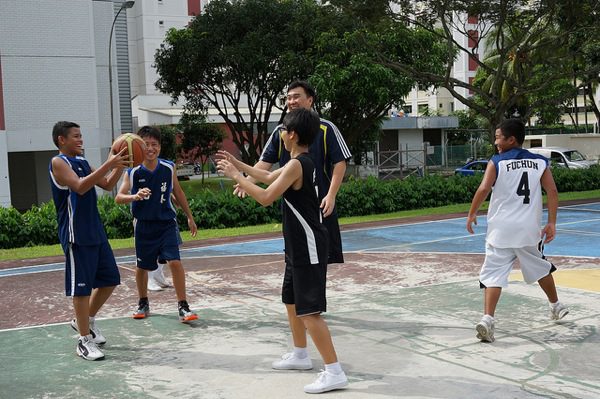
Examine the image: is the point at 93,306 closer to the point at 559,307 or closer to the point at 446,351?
the point at 446,351

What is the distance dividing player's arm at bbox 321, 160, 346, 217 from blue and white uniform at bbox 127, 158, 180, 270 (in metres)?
2.05

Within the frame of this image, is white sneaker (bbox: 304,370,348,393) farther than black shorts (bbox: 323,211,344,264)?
No

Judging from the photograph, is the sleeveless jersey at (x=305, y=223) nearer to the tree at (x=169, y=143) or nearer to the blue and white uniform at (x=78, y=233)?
the blue and white uniform at (x=78, y=233)

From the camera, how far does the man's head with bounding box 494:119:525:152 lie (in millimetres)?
6617

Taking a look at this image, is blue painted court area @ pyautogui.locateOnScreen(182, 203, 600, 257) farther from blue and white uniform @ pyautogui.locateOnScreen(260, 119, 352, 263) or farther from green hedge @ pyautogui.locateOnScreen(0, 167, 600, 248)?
blue and white uniform @ pyautogui.locateOnScreen(260, 119, 352, 263)

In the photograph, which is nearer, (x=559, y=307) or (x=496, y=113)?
(x=559, y=307)

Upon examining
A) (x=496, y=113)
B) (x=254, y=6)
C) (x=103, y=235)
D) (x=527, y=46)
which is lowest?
(x=103, y=235)

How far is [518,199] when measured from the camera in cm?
654

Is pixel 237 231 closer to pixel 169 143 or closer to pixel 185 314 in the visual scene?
pixel 185 314

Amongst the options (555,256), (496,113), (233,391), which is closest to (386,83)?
(496,113)

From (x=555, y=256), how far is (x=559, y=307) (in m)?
4.47

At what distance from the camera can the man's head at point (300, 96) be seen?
6438 millimetres

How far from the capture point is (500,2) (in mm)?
21922

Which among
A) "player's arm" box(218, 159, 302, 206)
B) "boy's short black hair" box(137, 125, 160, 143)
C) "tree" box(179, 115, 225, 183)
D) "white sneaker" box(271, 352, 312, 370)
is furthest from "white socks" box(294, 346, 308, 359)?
"tree" box(179, 115, 225, 183)
